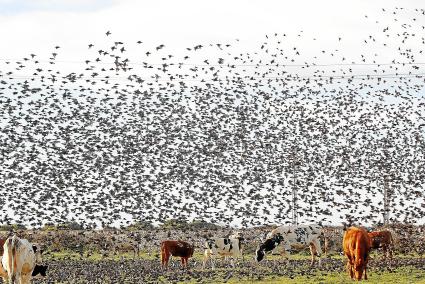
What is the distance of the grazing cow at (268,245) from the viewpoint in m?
48.2

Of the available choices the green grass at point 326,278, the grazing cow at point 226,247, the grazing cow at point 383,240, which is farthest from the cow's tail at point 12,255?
the grazing cow at point 383,240

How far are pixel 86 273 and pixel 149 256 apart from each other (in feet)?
67.8

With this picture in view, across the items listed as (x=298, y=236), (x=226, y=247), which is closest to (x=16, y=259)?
(x=226, y=247)

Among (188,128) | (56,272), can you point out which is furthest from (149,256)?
(188,128)

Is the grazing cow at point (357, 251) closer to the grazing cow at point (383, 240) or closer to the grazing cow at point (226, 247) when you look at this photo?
the grazing cow at point (383, 240)

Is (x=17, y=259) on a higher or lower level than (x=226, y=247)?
higher

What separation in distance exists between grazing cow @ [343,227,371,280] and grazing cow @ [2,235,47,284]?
13007 mm

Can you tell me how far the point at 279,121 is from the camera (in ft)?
288

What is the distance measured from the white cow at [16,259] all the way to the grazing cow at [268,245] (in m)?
19.9

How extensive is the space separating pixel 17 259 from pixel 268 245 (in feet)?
72.4

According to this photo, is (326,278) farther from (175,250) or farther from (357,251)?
(175,250)

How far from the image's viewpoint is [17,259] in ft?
97.8

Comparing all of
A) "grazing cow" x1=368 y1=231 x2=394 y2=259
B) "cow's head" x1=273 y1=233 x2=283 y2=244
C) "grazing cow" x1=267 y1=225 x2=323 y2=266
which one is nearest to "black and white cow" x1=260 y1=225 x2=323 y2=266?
"grazing cow" x1=267 y1=225 x2=323 y2=266

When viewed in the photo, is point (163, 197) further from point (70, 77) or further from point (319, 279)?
point (319, 279)
